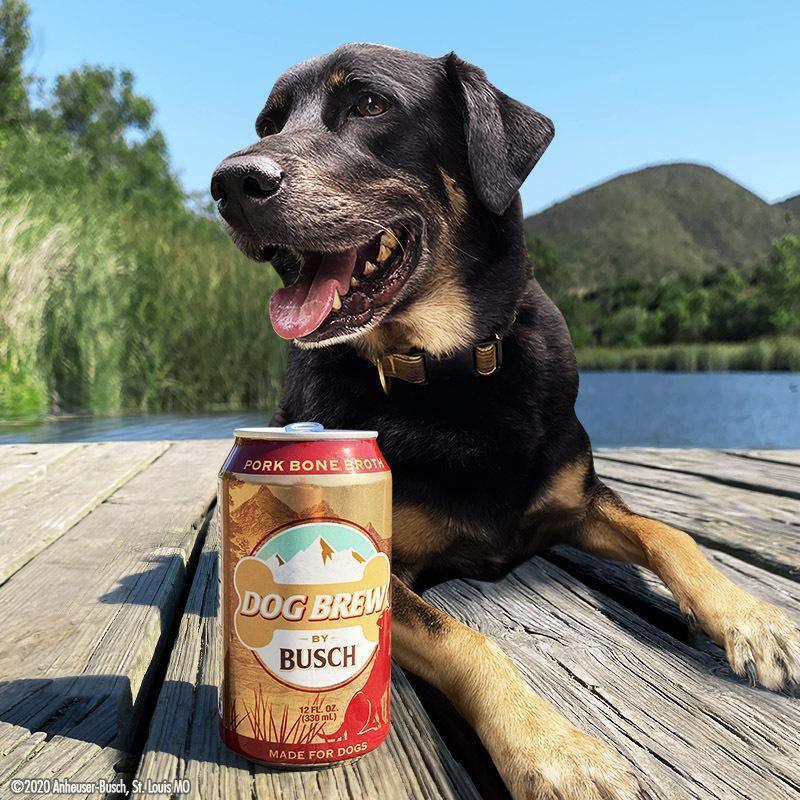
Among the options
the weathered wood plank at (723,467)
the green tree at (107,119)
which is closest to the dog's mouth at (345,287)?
the weathered wood plank at (723,467)

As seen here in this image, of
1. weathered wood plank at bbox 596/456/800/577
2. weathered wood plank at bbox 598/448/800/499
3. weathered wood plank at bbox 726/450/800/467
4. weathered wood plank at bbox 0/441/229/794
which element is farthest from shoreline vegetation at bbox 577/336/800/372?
weathered wood plank at bbox 0/441/229/794

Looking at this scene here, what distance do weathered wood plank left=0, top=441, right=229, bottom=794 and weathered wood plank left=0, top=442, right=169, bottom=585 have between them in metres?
0.05

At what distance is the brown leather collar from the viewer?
79.4 inches

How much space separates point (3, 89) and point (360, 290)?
91.4ft

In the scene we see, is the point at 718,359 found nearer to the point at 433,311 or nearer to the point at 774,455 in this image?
the point at 774,455

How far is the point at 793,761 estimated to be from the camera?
3.85 feet

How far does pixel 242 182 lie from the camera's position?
187 centimetres

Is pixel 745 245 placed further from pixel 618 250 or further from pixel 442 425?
pixel 442 425

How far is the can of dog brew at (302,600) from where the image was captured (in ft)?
3.62

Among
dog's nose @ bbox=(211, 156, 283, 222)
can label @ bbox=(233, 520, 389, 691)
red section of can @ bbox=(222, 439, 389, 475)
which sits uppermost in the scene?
dog's nose @ bbox=(211, 156, 283, 222)

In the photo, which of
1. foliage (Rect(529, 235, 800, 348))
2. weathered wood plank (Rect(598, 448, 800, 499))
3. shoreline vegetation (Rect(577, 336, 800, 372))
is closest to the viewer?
weathered wood plank (Rect(598, 448, 800, 499))

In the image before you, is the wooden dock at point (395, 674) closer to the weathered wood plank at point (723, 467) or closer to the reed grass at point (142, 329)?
the weathered wood plank at point (723, 467)

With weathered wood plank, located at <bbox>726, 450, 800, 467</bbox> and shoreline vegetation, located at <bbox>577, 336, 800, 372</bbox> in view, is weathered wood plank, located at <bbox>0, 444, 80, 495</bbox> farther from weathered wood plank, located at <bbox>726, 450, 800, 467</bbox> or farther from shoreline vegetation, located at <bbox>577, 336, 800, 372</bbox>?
shoreline vegetation, located at <bbox>577, 336, 800, 372</bbox>

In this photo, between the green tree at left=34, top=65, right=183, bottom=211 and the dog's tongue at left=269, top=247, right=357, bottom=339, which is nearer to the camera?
the dog's tongue at left=269, top=247, right=357, bottom=339
